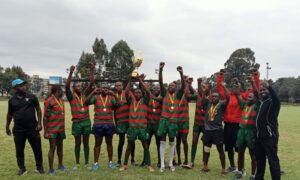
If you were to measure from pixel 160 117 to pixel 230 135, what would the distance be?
1913 millimetres

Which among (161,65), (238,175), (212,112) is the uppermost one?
(161,65)

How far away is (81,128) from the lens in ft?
27.1

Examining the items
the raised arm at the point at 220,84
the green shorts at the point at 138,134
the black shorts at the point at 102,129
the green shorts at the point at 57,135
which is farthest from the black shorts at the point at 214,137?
the green shorts at the point at 57,135

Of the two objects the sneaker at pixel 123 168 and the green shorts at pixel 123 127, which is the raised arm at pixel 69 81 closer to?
the green shorts at pixel 123 127

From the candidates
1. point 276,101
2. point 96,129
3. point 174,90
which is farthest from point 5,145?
point 276,101

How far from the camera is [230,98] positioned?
8.27 m

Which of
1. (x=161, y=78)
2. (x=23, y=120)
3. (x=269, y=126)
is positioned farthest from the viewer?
(x=161, y=78)

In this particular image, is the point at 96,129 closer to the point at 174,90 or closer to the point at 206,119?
the point at 174,90

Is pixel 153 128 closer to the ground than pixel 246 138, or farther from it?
farther from it

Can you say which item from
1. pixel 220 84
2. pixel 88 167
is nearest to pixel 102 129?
pixel 88 167

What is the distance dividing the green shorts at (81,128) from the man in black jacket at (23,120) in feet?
2.91

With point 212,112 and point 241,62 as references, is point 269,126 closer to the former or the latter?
point 212,112

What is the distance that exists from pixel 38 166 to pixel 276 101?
18.9ft

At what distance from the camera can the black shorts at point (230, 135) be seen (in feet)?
27.0
